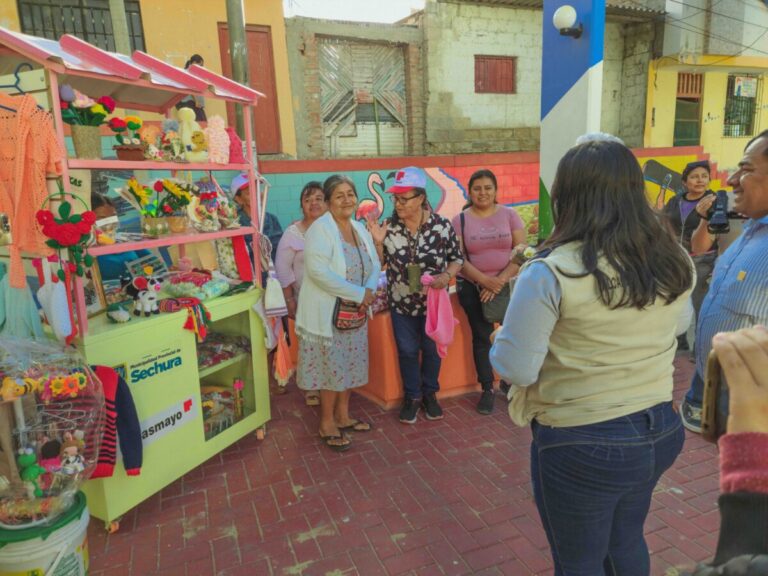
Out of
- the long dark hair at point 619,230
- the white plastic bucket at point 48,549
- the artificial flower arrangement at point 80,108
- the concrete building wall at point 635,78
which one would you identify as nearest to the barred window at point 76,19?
the artificial flower arrangement at point 80,108

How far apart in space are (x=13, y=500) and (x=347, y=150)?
10117mm

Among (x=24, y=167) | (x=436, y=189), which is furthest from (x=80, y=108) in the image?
(x=436, y=189)

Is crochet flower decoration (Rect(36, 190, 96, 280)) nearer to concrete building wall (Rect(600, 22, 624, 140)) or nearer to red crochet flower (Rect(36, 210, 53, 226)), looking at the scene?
red crochet flower (Rect(36, 210, 53, 226))

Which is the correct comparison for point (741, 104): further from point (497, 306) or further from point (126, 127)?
point (126, 127)

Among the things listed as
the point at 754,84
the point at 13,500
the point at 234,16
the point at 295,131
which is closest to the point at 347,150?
the point at 295,131

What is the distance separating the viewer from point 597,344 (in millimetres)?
1511

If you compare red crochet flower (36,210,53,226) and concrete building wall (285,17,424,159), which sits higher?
concrete building wall (285,17,424,159)

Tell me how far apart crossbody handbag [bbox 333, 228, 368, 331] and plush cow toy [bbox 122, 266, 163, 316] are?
1.11 metres

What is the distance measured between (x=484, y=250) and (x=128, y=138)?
2.57 meters

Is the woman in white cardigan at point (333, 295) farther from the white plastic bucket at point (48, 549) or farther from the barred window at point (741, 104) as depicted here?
the barred window at point (741, 104)

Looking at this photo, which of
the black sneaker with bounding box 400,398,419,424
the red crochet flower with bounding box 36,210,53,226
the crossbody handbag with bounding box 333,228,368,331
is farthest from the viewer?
the black sneaker with bounding box 400,398,419,424

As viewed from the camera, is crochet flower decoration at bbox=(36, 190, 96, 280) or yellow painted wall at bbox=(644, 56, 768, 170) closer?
crochet flower decoration at bbox=(36, 190, 96, 280)

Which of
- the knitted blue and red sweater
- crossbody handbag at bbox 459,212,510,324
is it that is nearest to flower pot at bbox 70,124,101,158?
the knitted blue and red sweater

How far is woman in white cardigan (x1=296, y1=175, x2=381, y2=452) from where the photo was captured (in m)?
3.37
